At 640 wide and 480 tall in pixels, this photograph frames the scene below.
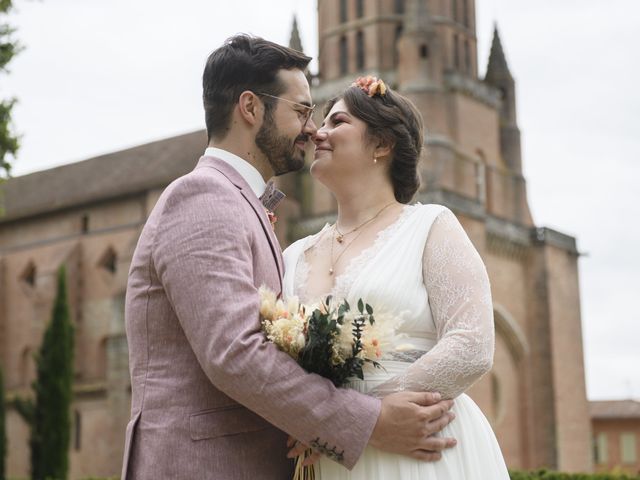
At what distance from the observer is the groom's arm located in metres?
3.12

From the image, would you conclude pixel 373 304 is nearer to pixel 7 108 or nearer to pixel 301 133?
pixel 301 133

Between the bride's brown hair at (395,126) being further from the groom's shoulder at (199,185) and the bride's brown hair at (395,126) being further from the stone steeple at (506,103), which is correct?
the stone steeple at (506,103)

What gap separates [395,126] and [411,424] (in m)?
1.29

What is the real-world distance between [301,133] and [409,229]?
557mm

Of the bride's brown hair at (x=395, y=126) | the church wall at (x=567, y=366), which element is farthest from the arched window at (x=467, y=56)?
the bride's brown hair at (x=395, y=126)

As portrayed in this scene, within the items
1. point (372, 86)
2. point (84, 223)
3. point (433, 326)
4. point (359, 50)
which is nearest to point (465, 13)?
point (359, 50)

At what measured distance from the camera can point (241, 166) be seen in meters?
3.72

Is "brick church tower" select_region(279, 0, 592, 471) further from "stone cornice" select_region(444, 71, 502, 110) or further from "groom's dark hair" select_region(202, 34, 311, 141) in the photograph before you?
"groom's dark hair" select_region(202, 34, 311, 141)

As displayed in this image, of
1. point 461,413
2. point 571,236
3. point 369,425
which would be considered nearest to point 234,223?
point 369,425

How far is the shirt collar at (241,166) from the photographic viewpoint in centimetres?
371

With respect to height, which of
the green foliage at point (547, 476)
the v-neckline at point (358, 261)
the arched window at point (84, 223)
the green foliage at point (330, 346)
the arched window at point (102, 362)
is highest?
the arched window at point (84, 223)

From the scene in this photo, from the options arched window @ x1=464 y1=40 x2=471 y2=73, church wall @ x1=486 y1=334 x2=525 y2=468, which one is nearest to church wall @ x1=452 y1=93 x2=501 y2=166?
arched window @ x1=464 y1=40 x2=471 y2=73

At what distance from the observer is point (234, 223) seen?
337 cm

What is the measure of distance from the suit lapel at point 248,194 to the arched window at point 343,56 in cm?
3531
